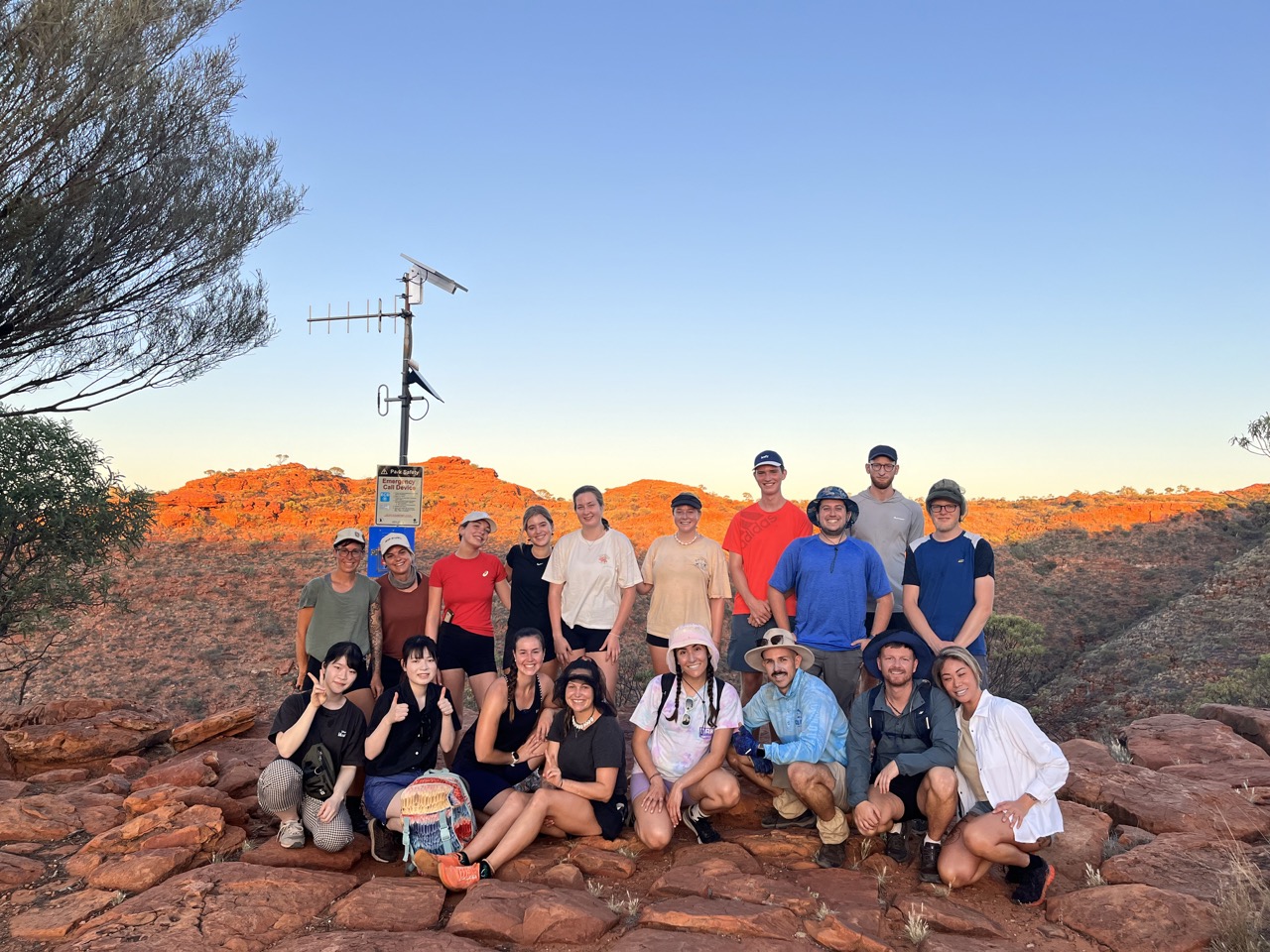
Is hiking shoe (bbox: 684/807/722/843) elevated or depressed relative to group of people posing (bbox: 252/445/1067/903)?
depressed

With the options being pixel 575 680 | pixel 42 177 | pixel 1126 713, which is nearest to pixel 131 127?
pixel 42 177

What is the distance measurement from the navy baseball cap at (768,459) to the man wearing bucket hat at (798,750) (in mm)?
1381

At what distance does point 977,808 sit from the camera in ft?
15.0

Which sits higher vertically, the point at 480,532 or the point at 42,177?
the point at 42,177

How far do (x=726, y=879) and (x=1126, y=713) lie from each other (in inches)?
369

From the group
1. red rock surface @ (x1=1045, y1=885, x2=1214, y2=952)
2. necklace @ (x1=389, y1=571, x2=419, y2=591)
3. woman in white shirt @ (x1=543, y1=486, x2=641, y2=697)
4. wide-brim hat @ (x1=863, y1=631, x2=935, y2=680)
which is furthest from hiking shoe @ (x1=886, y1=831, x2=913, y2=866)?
necklace @ (x1=389, y1=571, x2=419, y2=591)

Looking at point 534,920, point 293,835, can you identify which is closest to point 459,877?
point 534,920

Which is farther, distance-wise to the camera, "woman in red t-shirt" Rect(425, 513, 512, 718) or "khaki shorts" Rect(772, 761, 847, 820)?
"woman in red t-shirt" Rect(425, 513, 512, 718)

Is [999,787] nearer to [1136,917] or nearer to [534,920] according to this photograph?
[1136,917]

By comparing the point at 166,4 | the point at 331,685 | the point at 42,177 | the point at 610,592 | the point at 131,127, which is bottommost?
the point at 331,685

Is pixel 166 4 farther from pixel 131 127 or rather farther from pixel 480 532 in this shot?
pixel 480 532

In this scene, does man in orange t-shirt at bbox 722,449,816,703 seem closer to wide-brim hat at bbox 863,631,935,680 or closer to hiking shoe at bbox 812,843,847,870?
wide-brim hat at bbox 863,631,935,680

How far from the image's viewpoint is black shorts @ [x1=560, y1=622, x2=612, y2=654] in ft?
A: 19.7

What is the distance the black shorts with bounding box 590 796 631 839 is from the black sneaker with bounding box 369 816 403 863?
1181mm
